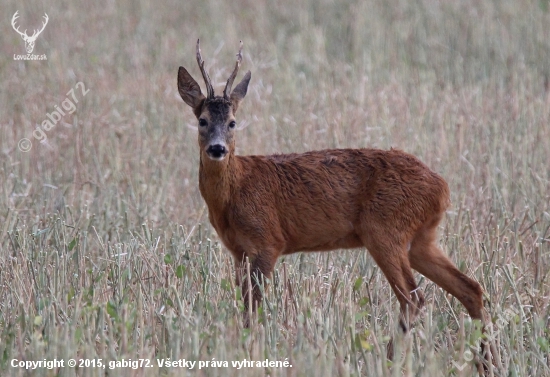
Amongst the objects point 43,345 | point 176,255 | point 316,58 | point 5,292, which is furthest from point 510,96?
point 43,345

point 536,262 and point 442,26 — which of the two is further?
point 442,26

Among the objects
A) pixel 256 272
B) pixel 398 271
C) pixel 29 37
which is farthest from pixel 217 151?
pixel 29 37

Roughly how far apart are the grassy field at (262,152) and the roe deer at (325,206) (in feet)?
0.76

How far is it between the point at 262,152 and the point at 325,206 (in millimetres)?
3415

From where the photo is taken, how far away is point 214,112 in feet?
21.4

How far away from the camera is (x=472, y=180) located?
9055 millimetres

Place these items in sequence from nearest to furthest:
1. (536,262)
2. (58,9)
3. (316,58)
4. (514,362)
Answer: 1. (514,362)
2. (536,262)
3. (316,58)
4. (58,9)

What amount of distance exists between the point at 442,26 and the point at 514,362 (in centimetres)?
1054

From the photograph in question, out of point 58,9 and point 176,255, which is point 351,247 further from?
point 58,9

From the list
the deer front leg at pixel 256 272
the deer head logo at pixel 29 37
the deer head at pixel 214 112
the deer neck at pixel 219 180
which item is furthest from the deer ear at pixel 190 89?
the deer head logo at pixel 29 37

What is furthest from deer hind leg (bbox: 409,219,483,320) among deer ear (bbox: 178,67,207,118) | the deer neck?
deer ear (bbox: 178,67,207,118)

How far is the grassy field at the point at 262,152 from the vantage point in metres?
5.23

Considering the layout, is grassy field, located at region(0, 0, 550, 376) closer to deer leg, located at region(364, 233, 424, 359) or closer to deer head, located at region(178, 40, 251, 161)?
deer leg, located at region(364, 233, 424, 359)

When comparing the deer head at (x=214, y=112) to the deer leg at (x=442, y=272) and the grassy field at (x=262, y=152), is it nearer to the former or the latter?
the grassy field at (x=262, y=152)
